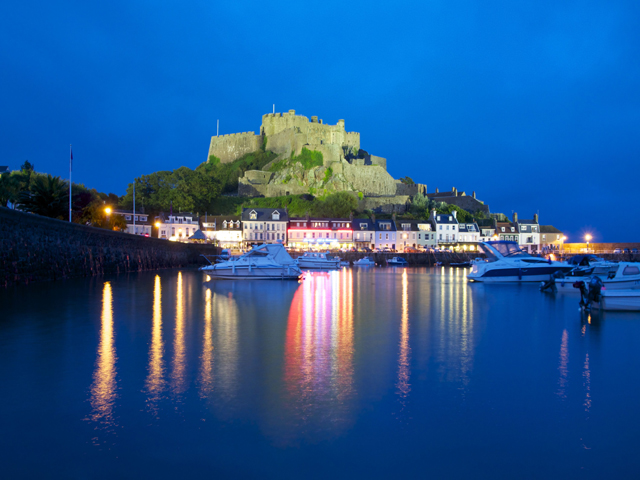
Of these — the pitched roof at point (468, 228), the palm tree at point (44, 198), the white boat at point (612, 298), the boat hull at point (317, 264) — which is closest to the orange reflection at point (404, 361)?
the white boat at point (612, 298)

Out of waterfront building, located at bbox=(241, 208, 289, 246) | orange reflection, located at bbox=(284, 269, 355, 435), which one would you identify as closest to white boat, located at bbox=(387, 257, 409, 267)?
waterfront building, located at bbox=(241, 208, 289, 246)

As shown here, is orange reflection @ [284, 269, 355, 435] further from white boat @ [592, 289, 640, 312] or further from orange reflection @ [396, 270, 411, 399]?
white boat @ [592, 289, 640, 312]

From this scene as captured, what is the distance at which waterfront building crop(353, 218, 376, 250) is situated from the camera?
232ft

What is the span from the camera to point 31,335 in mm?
9750

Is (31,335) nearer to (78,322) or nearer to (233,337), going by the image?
(78,322)

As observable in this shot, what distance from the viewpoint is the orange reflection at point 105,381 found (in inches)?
215

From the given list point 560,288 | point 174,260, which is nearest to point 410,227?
point 174,260

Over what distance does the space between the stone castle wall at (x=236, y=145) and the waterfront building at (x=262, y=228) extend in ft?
111

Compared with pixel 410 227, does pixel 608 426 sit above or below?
below

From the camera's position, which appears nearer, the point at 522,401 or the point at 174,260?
the point at 522,401

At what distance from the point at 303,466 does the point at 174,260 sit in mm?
42871

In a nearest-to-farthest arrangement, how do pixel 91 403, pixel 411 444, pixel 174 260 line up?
pixel 411 444 → pixel 91 403 → pixel 174 260

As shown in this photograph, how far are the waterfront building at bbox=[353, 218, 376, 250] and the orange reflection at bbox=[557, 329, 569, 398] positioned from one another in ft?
195

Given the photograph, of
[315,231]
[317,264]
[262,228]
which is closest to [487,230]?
[315,231]
